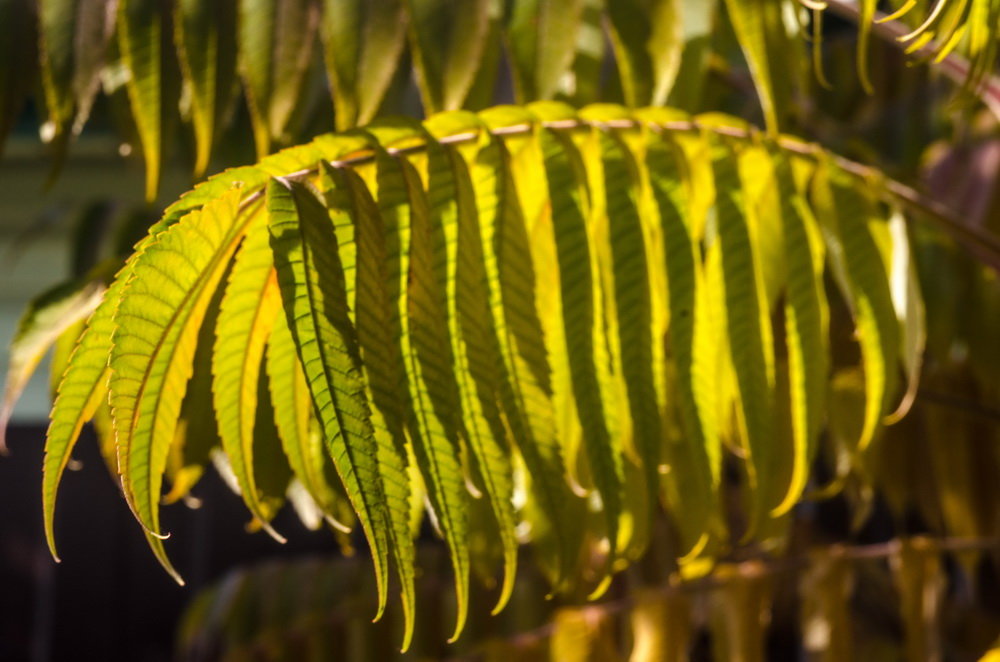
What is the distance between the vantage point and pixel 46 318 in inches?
26.7

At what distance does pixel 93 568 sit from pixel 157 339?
2.48 metres

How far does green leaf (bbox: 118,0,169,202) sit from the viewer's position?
65 cm

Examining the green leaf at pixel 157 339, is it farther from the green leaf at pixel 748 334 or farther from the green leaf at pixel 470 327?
the green leaf at pixel 748 334

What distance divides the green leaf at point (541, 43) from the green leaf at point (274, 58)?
116mm

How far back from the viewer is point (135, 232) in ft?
3.26

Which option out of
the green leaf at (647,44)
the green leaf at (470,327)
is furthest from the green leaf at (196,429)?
the green leaf at (647,44)

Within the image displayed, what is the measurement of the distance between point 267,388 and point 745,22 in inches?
12.4

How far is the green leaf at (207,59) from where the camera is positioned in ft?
2.13

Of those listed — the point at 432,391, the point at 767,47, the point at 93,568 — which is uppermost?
the point at 767,47

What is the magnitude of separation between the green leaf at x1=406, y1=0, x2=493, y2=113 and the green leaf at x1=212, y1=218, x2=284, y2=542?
0.21m

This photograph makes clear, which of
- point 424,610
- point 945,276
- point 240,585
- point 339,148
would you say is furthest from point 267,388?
point 240,585

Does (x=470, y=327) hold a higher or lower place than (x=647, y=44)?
lower

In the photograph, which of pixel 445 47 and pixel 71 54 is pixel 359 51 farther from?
pixel 71 54

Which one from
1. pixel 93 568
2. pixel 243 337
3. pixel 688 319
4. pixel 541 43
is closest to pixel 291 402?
pixel 243 337
